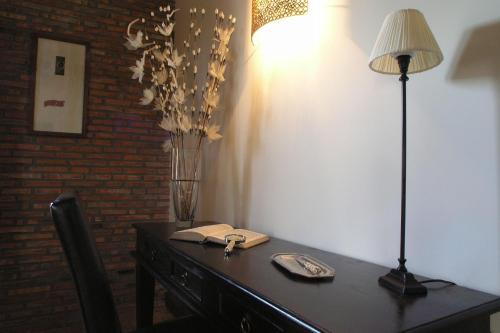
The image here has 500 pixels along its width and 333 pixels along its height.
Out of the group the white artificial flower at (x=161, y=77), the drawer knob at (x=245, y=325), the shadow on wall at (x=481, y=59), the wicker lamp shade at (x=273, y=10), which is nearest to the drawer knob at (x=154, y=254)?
the drawer knob at (x=245, y=325)

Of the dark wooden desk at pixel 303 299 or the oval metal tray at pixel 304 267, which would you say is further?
the oval metal tray at pixel 304 267

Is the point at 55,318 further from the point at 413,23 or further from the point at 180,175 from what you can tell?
the point at 413,23

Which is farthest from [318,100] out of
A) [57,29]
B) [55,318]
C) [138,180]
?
[55,318]

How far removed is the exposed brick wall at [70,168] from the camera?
2582 mm

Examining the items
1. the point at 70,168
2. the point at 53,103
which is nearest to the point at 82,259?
the point at 70,168

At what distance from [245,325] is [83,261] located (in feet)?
1.48

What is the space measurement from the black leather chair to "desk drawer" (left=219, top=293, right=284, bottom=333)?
1.06ft

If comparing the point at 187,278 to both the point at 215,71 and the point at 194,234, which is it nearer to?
the point at 194,234

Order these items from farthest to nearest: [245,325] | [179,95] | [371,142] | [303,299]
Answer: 1. [179,95]
2. [371,142]
3. [245,325]
4. [303,299]

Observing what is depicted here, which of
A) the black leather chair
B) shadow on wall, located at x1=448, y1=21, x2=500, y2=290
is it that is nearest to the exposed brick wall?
the black leather chair

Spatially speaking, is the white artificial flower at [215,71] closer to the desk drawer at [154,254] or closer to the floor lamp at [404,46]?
the desk drawer at [154,254]

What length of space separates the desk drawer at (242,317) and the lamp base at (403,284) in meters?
0.32

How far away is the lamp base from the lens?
2.79 ft

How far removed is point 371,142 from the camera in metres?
1.21
